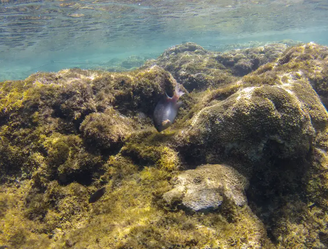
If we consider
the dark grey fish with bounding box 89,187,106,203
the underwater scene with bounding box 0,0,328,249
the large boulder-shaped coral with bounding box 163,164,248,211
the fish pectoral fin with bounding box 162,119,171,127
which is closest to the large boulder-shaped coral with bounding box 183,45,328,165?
the underwater scene with bounding box 0,0,328,249

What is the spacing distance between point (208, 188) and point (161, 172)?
0.84 m

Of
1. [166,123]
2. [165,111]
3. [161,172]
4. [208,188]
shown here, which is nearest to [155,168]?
[161,172]

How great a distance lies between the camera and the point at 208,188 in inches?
105

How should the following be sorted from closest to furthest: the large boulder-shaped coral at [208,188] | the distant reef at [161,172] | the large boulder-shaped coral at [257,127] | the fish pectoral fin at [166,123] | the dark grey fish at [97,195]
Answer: the distant reef at [161,172] → the large boulder-shaped coral at [208,188] → the dark grey fish at [97,195] → the large boulder-shaped coral at [257,127] → the fish pectoral fin at [166,123]

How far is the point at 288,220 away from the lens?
9.49 ft

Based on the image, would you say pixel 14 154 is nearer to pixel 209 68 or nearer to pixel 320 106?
pixel 320 106

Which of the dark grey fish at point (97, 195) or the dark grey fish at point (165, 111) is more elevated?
the dark grey fish at point (165, 111)

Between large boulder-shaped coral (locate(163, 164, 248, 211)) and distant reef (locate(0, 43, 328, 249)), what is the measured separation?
17 mm

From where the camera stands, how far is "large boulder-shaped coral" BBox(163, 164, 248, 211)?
2526mm

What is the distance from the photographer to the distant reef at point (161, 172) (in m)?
2.39

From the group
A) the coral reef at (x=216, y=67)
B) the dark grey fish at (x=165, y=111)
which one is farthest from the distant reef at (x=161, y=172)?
the coral reef at (x=216, y=67)

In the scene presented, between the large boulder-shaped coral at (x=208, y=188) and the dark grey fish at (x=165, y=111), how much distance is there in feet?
5.63

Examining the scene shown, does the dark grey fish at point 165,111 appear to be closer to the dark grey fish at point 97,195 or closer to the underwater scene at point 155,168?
the underwater scene at point 155,168

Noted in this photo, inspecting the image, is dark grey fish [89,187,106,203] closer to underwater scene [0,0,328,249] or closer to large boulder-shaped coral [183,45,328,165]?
underwater scene [0,0,328,249]
